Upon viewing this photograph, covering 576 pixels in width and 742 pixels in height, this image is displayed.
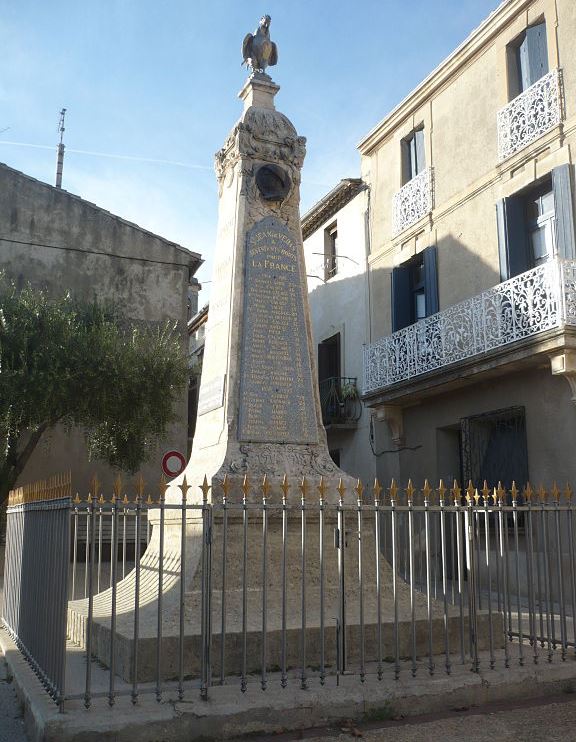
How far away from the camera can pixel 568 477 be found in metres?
11.8

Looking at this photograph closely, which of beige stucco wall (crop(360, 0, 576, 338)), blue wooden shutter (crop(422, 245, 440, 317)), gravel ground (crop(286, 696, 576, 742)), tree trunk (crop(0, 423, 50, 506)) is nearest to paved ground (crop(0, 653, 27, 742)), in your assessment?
gravel ground (crop(286, 696, 576, 742))

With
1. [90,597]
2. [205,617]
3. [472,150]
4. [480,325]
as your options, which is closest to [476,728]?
[205,617]

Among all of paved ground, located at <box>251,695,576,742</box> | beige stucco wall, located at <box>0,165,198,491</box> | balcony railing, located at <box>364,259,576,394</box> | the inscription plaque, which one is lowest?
paved ground, located at <box>251,695,576,742</box>

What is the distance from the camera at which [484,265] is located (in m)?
14.0

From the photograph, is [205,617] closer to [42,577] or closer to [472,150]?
[42,577]

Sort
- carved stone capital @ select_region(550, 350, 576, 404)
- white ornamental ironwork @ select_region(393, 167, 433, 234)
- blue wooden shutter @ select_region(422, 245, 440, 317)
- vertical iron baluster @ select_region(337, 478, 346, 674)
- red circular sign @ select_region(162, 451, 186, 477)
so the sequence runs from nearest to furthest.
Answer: vertical iron baluster @ select_region(337, 478, 346, 674) < carved stone capital @ select_region(550, 350, 576, 404) < red circular sign @ select_region(162, 451, 186, 477) < blue wooden shutter @ select_region(422, 245, 440, 317) < white ornamental ironwork @ select_region(393, 167, 433, 234)

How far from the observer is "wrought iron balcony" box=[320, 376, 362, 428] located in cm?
1797

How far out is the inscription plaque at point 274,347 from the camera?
Answer: 750 centimetres

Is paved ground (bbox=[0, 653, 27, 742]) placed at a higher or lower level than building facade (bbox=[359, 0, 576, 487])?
lower

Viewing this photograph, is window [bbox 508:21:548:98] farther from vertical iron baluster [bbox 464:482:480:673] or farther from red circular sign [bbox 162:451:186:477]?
vertical iron baluster [bbox 464:482:480:673]

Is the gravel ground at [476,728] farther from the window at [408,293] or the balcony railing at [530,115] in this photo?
the window at [408,293]

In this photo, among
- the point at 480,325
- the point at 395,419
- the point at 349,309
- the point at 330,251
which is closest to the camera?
the point at 480,325

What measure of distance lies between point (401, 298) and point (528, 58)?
539 centimetres

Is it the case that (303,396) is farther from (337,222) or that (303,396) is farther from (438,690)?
(337,222)
